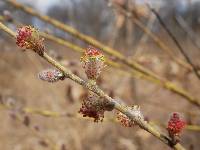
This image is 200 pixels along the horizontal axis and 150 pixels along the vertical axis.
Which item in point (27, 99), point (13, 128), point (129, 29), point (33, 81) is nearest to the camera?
point (129, 29)

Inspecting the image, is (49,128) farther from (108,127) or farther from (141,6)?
(141,6)

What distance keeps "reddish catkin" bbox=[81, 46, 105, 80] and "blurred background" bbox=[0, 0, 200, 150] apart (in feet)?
0.70

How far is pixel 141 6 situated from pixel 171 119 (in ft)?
6.80

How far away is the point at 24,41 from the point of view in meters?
0.86

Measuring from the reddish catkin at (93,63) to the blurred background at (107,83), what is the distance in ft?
0.70

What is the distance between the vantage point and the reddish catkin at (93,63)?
849mm

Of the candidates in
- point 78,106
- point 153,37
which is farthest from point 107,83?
point 78,106

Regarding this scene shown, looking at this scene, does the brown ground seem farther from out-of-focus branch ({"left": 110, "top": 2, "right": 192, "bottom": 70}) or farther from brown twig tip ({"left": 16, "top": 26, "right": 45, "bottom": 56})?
brown twig tip ({"left": 16, "top": 26, "right": 45, "bottom": 56})

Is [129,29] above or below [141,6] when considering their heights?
above

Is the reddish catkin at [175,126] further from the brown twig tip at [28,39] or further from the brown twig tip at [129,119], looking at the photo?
the brown twig tip at [28,39]

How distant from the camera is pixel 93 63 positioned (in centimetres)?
86

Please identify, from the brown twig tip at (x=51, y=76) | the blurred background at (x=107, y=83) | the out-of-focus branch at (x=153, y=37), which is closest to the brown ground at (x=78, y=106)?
the blurred background at (x=107, y=83)

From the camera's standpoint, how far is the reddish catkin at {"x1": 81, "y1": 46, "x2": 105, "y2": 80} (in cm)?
85

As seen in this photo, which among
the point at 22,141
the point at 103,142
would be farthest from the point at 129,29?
the point at 22,141
